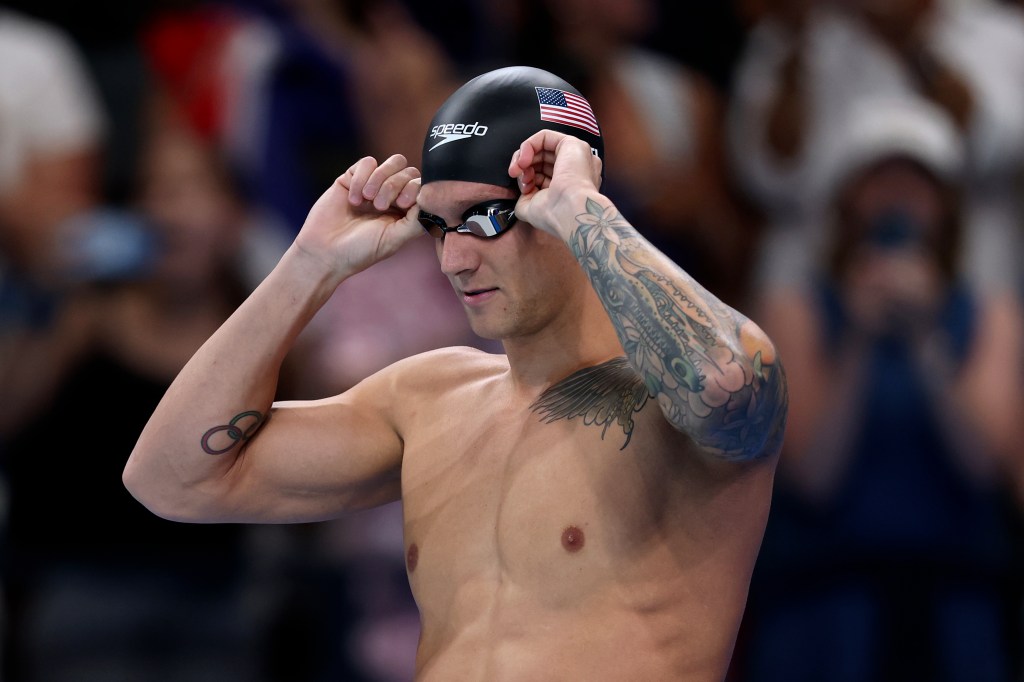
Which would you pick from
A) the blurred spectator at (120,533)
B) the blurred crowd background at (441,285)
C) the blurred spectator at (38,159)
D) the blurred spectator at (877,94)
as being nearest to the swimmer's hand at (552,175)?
the blurred crowd background at (441,285)

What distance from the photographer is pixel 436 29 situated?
21.6ft

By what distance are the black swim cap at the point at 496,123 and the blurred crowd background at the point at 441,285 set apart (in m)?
2.46

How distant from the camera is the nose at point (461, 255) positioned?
112 inches

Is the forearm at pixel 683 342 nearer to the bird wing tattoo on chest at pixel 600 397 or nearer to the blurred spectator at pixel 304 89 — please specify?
the bird wing tattoo on chest at pixel 600 397

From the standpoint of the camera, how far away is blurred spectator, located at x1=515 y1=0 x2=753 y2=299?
5.94m

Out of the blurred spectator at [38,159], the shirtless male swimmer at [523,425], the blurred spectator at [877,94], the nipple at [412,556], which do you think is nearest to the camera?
the shirtless male swimmer at [523,425]

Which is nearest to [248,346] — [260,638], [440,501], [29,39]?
[440,501]

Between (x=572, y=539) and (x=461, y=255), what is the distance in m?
0.61

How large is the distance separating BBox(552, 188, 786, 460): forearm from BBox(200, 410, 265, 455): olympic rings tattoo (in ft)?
2.83

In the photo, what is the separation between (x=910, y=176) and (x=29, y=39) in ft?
12.4

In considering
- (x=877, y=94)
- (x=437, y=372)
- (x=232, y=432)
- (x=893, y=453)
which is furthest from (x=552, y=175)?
(x=877, y=94)

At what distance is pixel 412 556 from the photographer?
3.03 m

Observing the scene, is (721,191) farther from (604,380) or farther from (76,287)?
(604,380)

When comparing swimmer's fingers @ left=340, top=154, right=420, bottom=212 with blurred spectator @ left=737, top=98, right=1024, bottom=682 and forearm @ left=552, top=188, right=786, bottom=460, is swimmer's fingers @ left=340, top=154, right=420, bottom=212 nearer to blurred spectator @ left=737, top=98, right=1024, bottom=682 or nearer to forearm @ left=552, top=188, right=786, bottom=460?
forearm @ left=552, top=188, right=786, bottom=460
